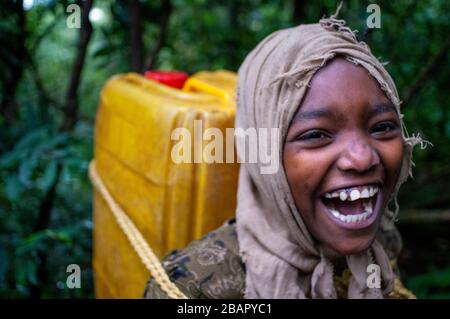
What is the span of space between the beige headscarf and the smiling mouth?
0.27 ft

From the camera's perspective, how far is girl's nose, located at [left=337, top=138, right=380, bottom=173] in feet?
4.06

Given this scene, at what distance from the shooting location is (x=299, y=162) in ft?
4.27

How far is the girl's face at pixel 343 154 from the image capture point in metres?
1.26

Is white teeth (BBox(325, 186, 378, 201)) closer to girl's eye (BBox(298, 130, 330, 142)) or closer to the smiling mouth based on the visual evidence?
the smiling mouth

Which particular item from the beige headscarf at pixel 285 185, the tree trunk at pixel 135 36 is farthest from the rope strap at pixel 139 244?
the tree trunk at pixel 135 36

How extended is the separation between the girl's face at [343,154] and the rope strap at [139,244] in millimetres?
386

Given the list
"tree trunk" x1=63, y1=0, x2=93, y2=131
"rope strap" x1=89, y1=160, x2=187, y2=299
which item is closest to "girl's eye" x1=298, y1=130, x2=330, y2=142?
"rope strap" x1=89, y1=160, x2=187, y2=299

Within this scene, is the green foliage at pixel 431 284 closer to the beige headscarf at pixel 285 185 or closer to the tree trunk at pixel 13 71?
the beige headscarf at pixel 285 185

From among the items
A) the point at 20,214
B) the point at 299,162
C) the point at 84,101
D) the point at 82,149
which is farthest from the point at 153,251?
the point at 84,101

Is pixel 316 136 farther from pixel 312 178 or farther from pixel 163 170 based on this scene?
pixel 163 170

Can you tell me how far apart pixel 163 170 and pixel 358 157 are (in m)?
0.61

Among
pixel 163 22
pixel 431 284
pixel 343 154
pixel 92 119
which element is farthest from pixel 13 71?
pixel 431 284

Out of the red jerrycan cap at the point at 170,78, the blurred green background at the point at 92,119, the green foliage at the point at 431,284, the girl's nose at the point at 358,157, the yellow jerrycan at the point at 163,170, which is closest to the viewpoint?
the girl's nose at the point at 358,157

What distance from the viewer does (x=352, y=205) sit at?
133 cm
